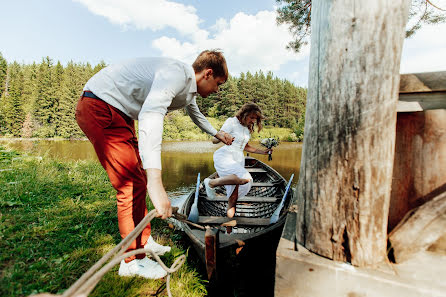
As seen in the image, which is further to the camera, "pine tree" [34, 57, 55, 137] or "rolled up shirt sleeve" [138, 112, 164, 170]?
"pine tree" [34, 57, 55, 137]

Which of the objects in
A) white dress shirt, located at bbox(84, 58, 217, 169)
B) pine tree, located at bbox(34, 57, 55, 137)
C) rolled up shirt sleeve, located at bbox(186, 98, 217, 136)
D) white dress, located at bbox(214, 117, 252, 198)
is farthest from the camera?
pine tree, located at bbox(34, 57, 55, 137)

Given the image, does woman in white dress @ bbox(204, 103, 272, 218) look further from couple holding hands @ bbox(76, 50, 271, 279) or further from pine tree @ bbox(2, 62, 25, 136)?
pine tree @ bbox(2, 62, 25, 136)

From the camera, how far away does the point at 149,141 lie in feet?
4.33

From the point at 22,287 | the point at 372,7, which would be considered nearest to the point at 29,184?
the point at 22,287

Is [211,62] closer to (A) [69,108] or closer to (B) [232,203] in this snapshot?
(B) [232,203]

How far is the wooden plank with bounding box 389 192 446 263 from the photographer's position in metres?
1.13

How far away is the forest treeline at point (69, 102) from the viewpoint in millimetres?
33438

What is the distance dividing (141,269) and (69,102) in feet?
135

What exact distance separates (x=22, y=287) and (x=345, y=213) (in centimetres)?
232

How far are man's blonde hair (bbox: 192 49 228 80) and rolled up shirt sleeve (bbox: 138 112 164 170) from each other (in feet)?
2.86

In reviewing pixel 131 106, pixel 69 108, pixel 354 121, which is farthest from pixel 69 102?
pixel 354 121

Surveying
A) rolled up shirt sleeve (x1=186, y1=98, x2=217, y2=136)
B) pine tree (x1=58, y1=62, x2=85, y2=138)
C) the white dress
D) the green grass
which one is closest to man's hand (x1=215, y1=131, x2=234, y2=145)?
rolled up shirt sleeve (x1=186, y1=98, x2=217, y2=136)

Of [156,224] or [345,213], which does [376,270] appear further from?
[156,224]

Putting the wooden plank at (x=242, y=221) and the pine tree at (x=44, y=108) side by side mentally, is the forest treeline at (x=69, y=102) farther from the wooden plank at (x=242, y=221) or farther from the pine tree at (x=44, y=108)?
the wooden plank at (x=242, y=221)
